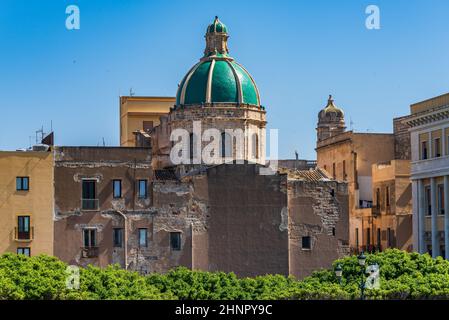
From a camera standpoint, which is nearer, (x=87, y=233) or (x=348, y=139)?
(x=87, y=233)

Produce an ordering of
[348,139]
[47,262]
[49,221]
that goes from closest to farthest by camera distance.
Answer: [47,262], [49,221], [348,139]

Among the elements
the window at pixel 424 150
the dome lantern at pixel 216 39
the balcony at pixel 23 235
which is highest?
the dome lantern at pixel 216 39

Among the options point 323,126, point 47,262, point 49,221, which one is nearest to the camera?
point 47,262

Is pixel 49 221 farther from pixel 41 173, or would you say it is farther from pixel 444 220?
pixel 444 220

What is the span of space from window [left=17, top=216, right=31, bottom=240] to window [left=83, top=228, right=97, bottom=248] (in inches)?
105

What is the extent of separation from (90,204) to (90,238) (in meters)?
1.54

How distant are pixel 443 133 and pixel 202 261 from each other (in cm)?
1248

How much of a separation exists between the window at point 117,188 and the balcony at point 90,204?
0.95m

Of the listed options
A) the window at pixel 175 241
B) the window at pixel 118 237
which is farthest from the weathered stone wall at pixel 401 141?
the window at pixel 118 237

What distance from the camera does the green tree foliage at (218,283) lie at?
141 feet

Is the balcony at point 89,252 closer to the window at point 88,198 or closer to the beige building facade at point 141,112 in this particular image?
the window at point 88,198

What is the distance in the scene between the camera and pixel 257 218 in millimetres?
59062

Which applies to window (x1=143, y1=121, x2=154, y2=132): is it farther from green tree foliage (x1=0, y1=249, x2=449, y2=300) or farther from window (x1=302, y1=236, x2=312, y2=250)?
green tree foliage (x1=0, y1=249, x2=449, y2=300)
